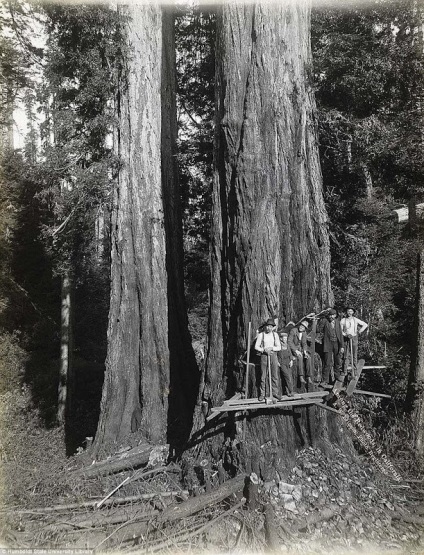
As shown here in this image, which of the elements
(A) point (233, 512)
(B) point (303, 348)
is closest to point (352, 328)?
(B) point (303, 348)

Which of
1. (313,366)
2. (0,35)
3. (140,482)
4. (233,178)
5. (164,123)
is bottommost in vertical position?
(140,482)

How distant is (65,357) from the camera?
10875 mm

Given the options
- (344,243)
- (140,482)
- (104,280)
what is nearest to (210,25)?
(344,243)

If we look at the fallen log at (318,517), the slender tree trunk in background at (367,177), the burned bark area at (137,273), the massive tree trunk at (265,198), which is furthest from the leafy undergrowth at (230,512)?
the slender tree trunk in background at (367,177)

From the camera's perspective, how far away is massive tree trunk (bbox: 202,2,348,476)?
5438 millimetres

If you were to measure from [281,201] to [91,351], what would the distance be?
467 inches

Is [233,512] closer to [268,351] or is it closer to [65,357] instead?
[268,351]

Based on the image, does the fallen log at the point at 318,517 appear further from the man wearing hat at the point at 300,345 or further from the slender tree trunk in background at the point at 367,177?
the slender tree trunk in background at the point at 367,177

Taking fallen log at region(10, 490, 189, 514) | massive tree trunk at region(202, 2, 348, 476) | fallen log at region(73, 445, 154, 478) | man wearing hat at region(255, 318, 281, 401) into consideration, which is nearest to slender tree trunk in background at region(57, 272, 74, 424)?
fallen log at region(73, 445, 154, 478)

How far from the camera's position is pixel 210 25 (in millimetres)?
10625

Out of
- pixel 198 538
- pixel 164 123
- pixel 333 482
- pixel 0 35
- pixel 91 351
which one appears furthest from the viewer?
pixel 91 351

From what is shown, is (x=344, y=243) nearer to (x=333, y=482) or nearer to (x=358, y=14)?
(x=358, y=14)

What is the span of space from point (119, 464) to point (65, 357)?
5.18m

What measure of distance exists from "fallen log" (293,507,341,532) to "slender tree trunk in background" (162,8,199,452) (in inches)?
129
